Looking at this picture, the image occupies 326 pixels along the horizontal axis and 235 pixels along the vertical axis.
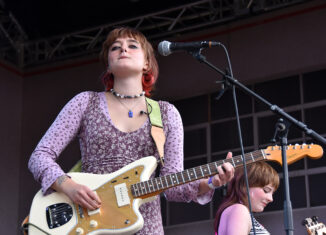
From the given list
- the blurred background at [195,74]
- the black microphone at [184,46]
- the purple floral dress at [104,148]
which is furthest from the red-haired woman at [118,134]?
the blurred background at [195,74]

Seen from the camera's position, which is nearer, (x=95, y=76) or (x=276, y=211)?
(x=276, y=211)

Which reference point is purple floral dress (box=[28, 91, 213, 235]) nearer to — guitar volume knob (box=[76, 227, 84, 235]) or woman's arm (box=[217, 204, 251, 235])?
guitar volume knob (box=[76, 227, 84, 235])

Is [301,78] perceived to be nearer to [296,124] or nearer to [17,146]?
[17,146]

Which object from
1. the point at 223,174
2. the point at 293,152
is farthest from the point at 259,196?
the point at 223,174

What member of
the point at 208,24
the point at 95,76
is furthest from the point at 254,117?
the point at 95,76

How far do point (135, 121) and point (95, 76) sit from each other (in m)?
5.39

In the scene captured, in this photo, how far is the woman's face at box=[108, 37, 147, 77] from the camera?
3.60 m

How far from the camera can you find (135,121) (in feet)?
11.7

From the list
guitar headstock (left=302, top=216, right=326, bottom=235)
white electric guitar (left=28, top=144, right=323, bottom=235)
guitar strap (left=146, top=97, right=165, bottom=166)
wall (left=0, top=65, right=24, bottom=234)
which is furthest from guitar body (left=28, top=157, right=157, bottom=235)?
wall (left=0, top=65, right=24, bottom=234)

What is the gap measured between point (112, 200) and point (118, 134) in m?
0.37

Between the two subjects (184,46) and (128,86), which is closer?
(184,46)

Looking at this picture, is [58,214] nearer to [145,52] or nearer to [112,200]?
[112,200]

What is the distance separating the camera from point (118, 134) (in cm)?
348

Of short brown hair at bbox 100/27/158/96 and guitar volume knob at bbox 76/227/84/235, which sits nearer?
guitar volume knob at bbox 76/227/84/235
